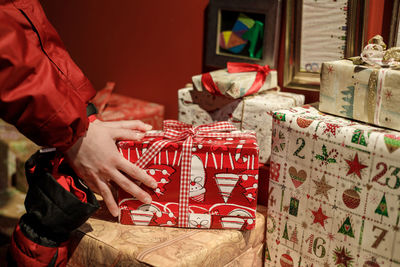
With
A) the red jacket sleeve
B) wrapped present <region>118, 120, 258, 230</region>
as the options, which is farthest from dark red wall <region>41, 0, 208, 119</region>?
the red jacket sleeve

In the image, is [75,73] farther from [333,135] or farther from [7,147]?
[7,147]

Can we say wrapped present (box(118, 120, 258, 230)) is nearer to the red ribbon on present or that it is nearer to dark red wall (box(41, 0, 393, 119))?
the red ribbon on present

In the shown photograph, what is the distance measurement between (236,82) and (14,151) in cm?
113

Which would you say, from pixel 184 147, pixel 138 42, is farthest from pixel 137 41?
pixel 184 147

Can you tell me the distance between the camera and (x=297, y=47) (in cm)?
130

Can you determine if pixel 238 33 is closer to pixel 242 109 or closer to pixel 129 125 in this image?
pixel 242 109

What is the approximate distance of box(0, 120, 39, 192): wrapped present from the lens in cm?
182

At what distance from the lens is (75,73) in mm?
1104

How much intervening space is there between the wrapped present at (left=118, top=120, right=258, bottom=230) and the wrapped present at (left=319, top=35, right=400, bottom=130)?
220mm

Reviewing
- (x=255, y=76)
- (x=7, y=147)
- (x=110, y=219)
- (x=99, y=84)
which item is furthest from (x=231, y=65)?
(x=7, y=147)

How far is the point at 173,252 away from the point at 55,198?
29cm

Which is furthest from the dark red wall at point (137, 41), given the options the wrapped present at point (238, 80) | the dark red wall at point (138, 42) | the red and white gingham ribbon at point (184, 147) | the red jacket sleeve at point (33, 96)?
the red jacket sleeve at point (33, 96)

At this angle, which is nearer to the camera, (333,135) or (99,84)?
(333,135)

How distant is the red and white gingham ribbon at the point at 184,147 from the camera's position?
3.28 ft
